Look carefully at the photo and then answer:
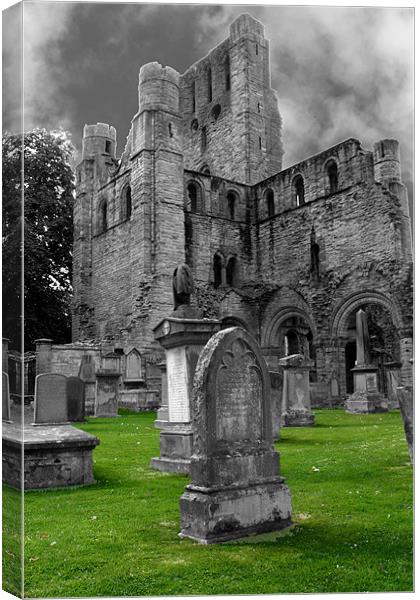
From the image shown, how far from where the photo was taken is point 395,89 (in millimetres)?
5027

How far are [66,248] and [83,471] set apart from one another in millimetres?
23512

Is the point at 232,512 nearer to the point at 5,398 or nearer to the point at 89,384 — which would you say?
the point at 5,398

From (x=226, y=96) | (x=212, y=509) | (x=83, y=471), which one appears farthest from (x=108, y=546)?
(x=226, y=96)

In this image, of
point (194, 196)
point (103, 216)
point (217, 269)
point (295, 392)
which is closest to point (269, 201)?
point (194, 196)

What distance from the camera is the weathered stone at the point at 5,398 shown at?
411 cm

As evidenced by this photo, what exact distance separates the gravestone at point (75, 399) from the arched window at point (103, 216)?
16362 mm

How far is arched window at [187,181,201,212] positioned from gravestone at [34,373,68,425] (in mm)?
21370

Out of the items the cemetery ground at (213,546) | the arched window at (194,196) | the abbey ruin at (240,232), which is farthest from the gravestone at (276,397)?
the arched window at (194,196)

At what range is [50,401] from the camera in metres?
7.66

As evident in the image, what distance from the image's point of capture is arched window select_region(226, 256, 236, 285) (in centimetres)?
2912

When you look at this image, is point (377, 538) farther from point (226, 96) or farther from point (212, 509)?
point (226, 96)

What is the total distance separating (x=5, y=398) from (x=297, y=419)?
34.8ft

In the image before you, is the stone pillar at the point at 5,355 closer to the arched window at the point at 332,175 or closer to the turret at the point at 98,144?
the arched window at the point at 332,175

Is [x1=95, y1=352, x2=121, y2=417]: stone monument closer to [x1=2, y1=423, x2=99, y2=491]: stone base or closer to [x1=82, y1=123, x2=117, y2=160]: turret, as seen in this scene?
[x1=2, y1=423, x2=99, y2=491]: stone base
